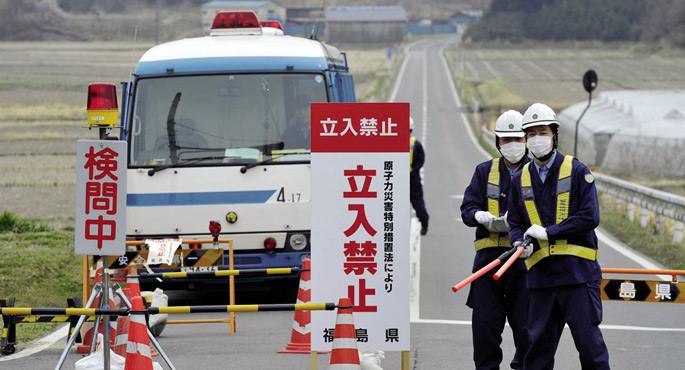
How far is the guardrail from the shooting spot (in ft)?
64.8

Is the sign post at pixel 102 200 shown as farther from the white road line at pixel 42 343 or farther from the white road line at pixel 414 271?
the white road line at pixel 42 343

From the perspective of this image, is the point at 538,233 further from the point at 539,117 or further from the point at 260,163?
the point at 260,163

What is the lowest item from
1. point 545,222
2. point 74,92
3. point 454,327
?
point 454,327

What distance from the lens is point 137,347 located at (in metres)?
9.04

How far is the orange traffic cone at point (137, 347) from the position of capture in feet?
29.6

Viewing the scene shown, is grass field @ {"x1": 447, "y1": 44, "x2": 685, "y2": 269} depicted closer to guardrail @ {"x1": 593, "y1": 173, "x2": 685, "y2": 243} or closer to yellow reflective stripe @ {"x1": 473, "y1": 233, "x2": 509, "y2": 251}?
guardrail @ {"x1": 593, "y1": 173, "x2": 685, "y2": 243}

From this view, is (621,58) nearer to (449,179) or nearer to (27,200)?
(449,179)

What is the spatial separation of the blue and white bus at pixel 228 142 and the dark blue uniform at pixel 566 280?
602 cm

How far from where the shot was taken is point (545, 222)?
8.31 metres

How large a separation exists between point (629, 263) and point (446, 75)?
94.1 m

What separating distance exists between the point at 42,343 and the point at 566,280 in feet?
18.4

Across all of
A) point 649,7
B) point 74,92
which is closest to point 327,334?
point 74,92

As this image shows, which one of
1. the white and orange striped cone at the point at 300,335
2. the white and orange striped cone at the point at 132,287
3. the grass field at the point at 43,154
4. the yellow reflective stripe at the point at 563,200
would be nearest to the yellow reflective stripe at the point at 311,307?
the yellow reflective stripe at the point at 563,200

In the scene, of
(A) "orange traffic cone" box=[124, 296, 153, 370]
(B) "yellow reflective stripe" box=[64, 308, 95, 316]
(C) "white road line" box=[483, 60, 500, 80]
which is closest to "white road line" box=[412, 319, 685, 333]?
(A) "orange traffic cone" box=[124, 296, 153, 370]
